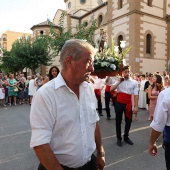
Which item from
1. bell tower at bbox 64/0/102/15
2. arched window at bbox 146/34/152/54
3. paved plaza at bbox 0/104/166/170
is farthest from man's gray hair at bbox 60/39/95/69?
bell tower at bbox 64/0/102/15

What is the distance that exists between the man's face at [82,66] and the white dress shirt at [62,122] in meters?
0.15

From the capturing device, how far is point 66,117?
5.53 feet

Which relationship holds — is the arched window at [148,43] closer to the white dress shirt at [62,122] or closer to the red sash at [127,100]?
the red sash at [127,100]

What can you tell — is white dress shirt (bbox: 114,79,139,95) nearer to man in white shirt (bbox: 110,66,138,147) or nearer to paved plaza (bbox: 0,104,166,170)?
man in white shirt (bbox: 110,66,138,147)

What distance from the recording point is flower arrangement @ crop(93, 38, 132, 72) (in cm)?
509

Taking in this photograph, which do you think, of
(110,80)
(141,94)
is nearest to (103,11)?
(141,94)

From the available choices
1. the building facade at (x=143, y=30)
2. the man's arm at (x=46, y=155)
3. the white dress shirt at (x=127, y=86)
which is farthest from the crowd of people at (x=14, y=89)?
the man's arm at (x=46, y=155)

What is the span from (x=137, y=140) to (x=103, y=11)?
25.6 m

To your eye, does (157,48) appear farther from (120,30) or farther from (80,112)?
(80,112)

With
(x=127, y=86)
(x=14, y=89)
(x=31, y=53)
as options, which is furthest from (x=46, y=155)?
(x=31, y=53)

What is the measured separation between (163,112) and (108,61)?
2954mm

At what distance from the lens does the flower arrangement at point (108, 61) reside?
5.09 metres

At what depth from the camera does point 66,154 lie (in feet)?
5.71

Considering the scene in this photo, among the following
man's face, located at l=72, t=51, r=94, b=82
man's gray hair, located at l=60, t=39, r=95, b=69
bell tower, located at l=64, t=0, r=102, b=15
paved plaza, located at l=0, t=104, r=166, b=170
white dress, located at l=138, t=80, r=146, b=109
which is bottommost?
paved plaza, located at l=0, t=104, r=166, b=170
